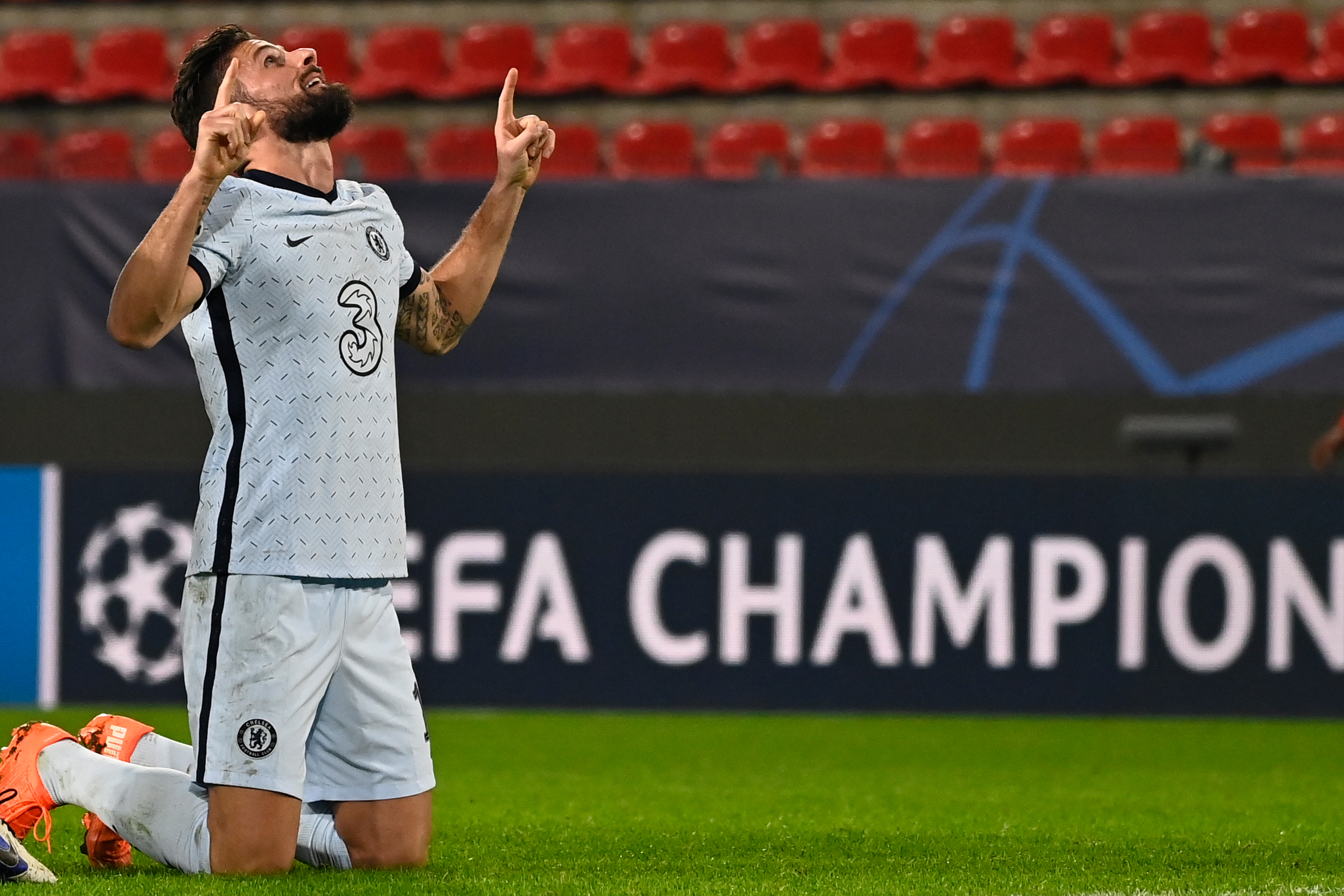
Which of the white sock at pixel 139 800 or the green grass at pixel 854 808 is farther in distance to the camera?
the green grass at pixel 854 808

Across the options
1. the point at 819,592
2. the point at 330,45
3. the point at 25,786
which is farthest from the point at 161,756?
the point at 330,45

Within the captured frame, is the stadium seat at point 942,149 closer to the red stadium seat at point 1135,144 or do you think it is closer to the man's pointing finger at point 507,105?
the red stadium seat at point 1135,144

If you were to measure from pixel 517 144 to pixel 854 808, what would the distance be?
2.26m

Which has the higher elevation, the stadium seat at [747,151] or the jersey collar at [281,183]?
the stadium seat at [747,151]

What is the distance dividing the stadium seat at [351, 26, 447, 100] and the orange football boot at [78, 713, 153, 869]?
8018 mm

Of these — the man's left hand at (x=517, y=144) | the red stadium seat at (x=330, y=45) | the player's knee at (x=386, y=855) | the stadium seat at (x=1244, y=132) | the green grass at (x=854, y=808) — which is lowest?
the green grass at (x=854, y=808)

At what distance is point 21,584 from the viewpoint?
7.90m

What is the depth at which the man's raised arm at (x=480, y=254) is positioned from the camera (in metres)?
4.04

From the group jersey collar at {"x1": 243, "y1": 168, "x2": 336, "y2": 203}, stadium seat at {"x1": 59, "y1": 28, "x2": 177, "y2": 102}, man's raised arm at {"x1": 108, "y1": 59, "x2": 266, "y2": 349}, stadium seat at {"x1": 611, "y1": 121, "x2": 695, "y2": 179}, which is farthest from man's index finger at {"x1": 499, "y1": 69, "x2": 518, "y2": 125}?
stadium seat at {"x1": 59, "y1": 28, "x2": 177, "y2": 102}

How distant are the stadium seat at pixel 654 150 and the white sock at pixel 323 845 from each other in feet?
20.3

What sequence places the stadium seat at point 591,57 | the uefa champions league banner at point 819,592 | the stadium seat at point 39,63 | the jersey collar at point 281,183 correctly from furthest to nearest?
1. the stadium seat at point 39,63
2. the stadium seat at point 591,57
3. the uefa champions league banner at point 819,592
4. the jersey collar at point 281,183

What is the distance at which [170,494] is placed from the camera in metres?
7.85

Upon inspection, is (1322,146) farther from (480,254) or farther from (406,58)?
(480,254)

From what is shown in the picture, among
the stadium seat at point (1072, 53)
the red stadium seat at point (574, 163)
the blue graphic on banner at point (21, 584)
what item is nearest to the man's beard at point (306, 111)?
the blue graphic on banner at point (21, 584)
